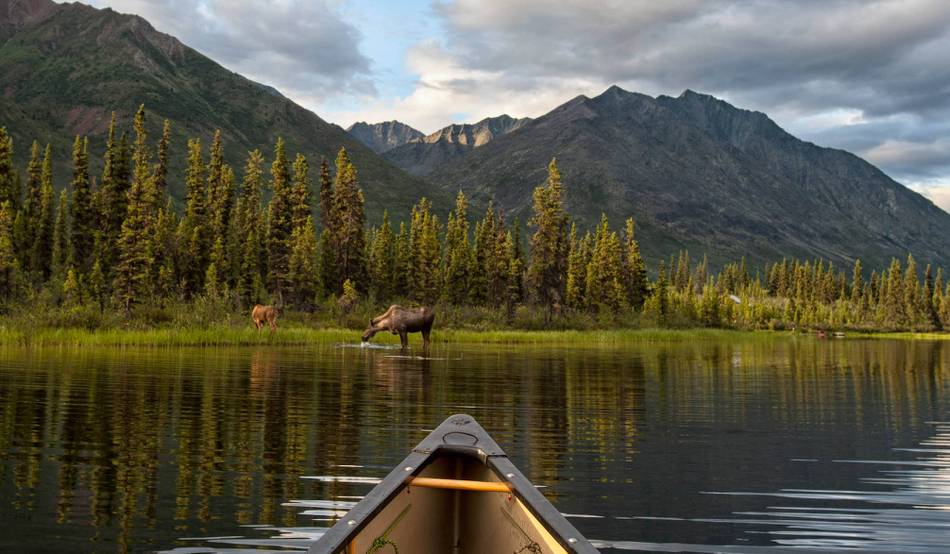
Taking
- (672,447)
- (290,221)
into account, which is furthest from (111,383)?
(290,221)

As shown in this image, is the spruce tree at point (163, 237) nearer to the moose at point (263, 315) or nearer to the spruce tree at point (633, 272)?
the moose at point (263, 315)

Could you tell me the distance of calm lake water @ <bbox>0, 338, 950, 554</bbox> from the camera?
9203 millimetres

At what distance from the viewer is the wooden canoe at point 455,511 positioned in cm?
601

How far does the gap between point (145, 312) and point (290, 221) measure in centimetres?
2623

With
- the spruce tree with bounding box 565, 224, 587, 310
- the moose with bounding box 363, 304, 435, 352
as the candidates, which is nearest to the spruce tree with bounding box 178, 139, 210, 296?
the moose with bounding box 363, 304, 435, 352

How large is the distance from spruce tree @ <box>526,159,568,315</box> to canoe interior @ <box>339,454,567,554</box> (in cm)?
8398

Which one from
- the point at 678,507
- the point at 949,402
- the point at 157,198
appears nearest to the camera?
the point at 678,507

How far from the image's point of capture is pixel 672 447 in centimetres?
1545

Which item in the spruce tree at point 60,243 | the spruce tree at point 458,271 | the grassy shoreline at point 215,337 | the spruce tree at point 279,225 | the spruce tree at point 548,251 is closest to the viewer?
the grassy shoreline at point 215,337

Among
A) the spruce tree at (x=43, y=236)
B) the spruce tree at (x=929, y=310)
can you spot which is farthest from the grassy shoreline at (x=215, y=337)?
the spruce tree at (x=929, y=310)

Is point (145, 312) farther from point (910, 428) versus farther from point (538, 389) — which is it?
point (910, 428)

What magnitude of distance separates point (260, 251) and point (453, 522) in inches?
2975

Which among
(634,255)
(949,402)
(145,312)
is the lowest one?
(949,402)

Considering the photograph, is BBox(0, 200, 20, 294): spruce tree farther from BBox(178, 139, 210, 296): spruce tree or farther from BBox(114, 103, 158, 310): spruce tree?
BBox(178, 139, 210, 296): spruce tree
